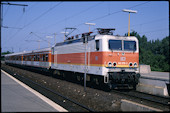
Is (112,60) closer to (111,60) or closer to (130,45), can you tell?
(111,60)

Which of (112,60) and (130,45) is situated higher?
(130,45)

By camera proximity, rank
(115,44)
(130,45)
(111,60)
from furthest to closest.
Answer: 1. (130,45)
2. (115,44)
3. (111,60)

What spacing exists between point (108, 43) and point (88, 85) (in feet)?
15.8

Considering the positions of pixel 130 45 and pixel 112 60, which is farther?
pixel 130 45

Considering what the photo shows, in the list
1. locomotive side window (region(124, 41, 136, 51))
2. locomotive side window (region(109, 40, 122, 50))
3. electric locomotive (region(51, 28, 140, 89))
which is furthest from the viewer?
locomotive side window (region(124, 41, 136, 51))

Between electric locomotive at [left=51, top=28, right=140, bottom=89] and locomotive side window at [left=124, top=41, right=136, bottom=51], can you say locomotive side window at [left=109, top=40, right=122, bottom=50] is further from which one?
locomotive side window at [left=124, top=41, right=136, bottom=51]

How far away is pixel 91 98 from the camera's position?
459 inches

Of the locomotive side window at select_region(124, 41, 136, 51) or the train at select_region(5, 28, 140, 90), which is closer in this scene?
the train at select_region(5, 28, 140, 90)

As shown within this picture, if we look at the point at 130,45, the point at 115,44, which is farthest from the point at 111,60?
the point at 130,45

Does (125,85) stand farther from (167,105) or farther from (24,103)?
(24,103)

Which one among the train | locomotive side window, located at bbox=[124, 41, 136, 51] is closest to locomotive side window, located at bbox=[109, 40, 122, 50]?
the train

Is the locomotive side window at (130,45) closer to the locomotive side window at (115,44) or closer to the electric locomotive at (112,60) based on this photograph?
the electric locomotive at (112,60)

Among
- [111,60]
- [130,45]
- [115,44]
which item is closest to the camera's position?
[111,60]

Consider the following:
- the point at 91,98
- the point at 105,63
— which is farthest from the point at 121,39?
the point at 91,98
